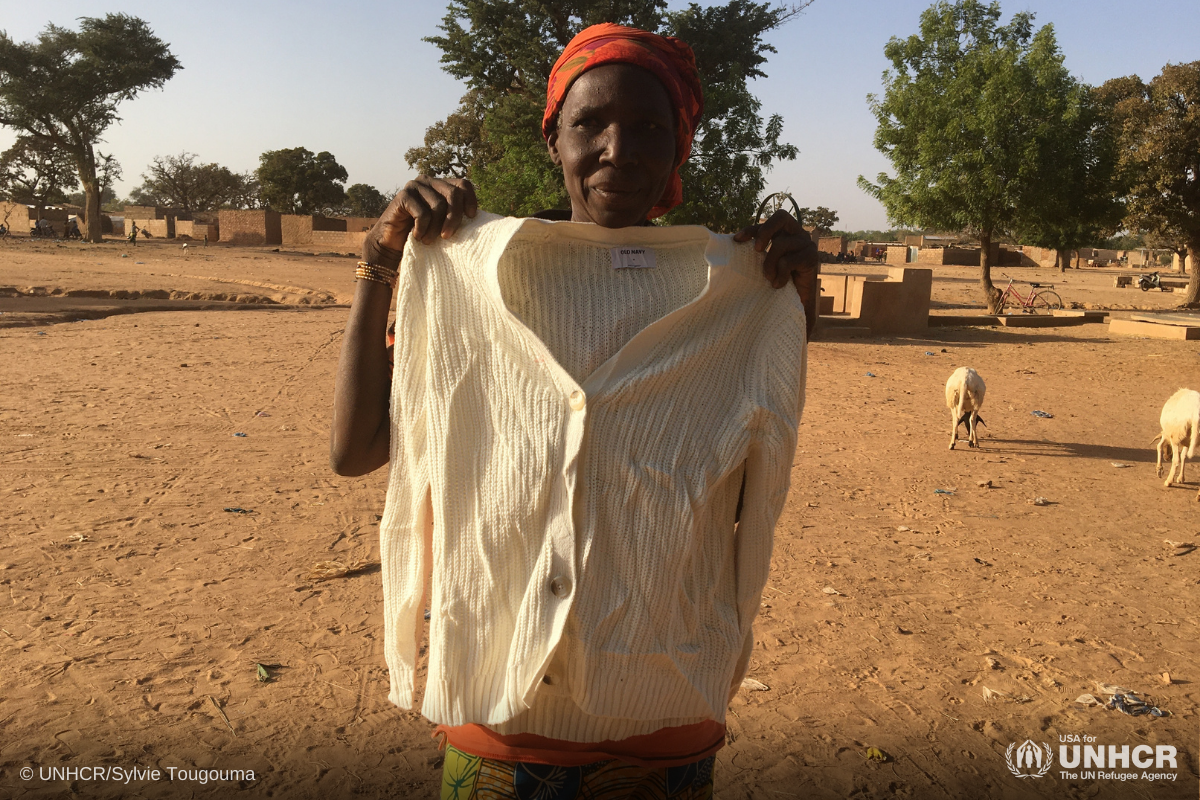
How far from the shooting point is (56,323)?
1327 cm

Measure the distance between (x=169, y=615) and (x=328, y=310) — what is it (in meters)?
13.1

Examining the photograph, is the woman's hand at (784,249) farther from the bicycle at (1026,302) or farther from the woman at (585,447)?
the bicycle at (1026,302)

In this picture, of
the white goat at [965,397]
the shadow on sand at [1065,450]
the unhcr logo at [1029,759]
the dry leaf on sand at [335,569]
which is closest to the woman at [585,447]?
the unhcr logo at [1029,759]

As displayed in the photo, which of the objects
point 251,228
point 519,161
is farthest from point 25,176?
point 519,161

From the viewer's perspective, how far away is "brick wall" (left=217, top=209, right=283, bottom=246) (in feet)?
126

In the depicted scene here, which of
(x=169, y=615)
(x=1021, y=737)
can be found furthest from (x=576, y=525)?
(x=169, y=615)

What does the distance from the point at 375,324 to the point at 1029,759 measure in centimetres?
312

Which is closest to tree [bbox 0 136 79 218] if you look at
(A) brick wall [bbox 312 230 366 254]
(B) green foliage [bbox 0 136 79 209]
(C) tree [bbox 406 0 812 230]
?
(B) green foliage [bbox 0 136 79 209]

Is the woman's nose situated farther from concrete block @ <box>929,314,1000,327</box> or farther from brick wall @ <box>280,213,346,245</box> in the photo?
brick wall @ <box>280,213,346,245</box>

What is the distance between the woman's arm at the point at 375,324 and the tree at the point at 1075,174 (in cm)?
1871

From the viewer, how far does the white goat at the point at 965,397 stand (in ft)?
24.5

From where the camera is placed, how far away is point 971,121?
→ 17.5 m

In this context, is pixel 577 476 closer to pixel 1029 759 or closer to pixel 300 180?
pixel 1029 759

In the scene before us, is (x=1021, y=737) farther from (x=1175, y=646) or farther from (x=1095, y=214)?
(x=1095, y=214)
